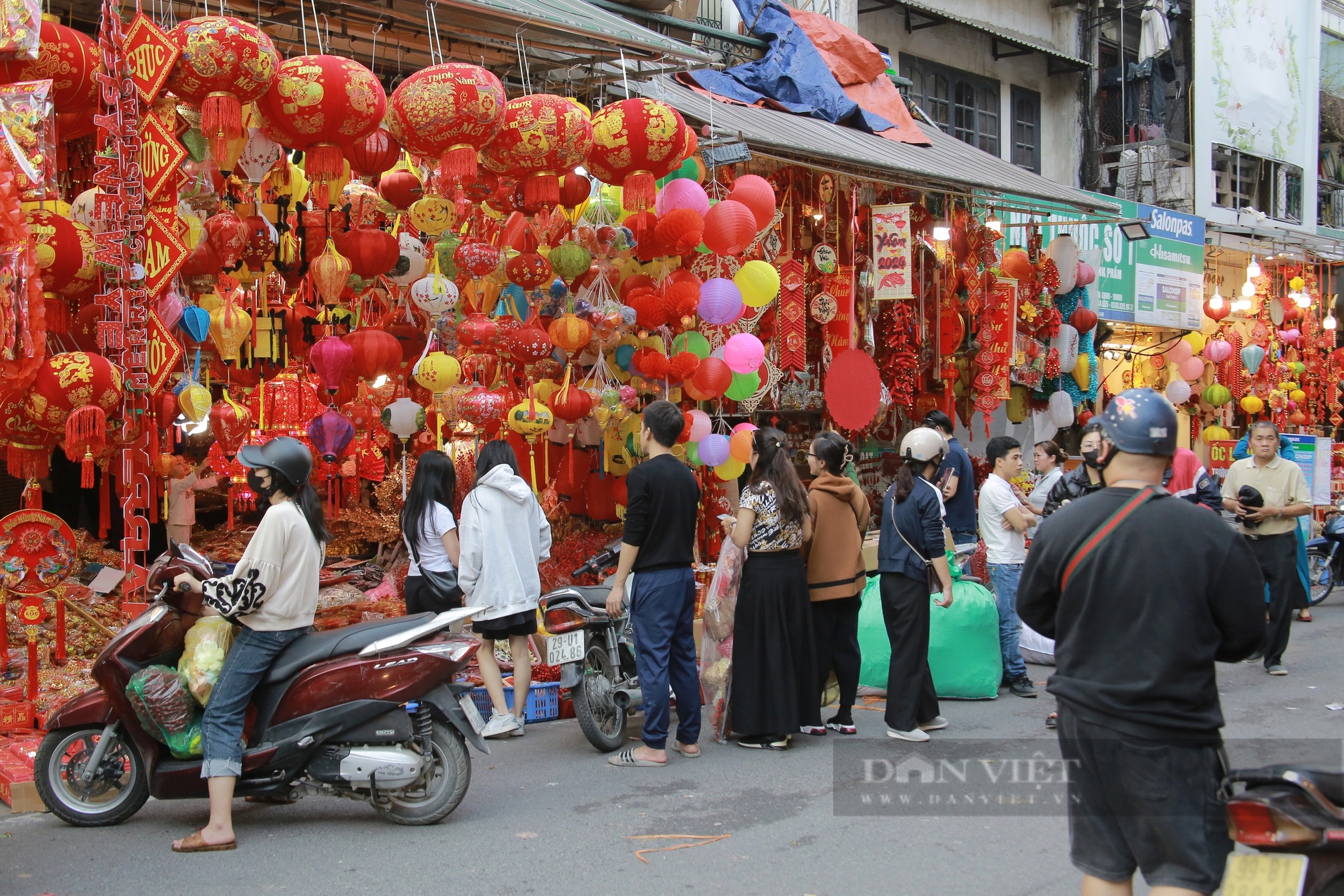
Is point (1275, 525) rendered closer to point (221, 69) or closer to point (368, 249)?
point (368, 249)

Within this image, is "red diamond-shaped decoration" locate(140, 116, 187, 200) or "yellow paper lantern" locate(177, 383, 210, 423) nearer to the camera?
"red diamond-shaped decoration" locate(140, 116, 187, 200)

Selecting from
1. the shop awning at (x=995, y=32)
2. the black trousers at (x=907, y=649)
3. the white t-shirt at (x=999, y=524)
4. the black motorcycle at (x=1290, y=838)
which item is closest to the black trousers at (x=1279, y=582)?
the white t-shirt at (x=999, y=524)

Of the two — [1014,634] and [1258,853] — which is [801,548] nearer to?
[1014,634]

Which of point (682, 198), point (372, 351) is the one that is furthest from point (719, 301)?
point (372, 351)

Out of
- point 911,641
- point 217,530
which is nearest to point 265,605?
point 911,641

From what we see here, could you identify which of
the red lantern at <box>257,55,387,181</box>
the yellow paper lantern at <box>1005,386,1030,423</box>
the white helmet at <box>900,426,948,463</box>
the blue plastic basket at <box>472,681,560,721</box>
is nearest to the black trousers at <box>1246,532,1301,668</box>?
the white helmet at <box>900,426,948,463</box>

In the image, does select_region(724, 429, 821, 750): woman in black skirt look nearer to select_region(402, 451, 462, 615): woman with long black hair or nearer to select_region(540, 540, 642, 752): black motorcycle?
select_region(540, 540, 642, 752): black motorcycle

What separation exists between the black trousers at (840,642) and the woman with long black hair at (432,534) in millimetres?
2111

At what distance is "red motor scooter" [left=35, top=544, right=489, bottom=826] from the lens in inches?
192

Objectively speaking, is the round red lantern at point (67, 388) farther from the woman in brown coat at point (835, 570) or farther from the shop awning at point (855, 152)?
the shop awning at point (855, 152)

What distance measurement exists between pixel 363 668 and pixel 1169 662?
10.7 feet

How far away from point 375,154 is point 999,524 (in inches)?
186

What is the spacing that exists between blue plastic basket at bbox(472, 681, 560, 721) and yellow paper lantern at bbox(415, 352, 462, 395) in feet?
6.41

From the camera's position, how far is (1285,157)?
65.8 feet
